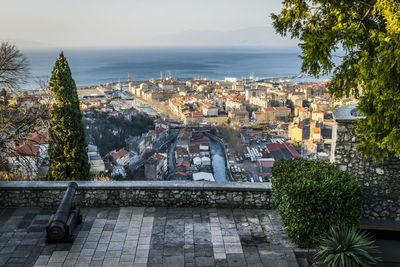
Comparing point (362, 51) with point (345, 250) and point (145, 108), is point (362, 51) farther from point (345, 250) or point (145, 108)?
point (145, 108)

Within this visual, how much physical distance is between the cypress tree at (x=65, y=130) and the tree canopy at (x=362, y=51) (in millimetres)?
4571

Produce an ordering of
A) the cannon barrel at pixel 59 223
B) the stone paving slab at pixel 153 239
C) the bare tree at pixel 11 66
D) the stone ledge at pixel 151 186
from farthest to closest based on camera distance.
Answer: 1. the bare tree at pixel 11 66
2. the stone ledge at pixel 151 186
3. the cannon barrel at pixel 59 223
4. the stone paving slab at pixel 153 239

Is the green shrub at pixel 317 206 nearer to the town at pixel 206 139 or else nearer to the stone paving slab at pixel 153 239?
the stone paving slab at pixel 153 239

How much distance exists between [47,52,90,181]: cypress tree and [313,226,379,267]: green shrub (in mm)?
5412

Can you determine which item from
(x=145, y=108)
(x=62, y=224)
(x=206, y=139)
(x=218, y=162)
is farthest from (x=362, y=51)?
(x=145, y=108)

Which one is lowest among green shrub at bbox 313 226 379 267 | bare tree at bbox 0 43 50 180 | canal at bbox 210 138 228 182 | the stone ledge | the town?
canal at bbox 210 138 228 182

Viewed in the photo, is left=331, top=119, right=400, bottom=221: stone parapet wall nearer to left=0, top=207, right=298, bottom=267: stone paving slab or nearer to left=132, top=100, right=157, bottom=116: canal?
left=0, top=207, right=298, bottom=267: stone paving slab

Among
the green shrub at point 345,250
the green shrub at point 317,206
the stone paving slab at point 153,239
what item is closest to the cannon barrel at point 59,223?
the stone paving slab at point 153,239

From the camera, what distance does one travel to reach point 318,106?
3681 centimetres

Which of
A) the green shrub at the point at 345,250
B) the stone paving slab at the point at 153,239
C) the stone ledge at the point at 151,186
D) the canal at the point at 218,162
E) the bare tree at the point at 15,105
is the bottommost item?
the canal at the point at 218,162

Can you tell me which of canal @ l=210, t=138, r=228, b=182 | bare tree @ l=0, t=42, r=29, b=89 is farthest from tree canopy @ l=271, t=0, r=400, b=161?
canal @ l=210, t=138, r=228, b=182

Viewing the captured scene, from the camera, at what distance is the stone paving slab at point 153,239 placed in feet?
11.4

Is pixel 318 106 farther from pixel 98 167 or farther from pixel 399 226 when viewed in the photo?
pixel 399 226

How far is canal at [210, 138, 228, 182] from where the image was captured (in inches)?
775
